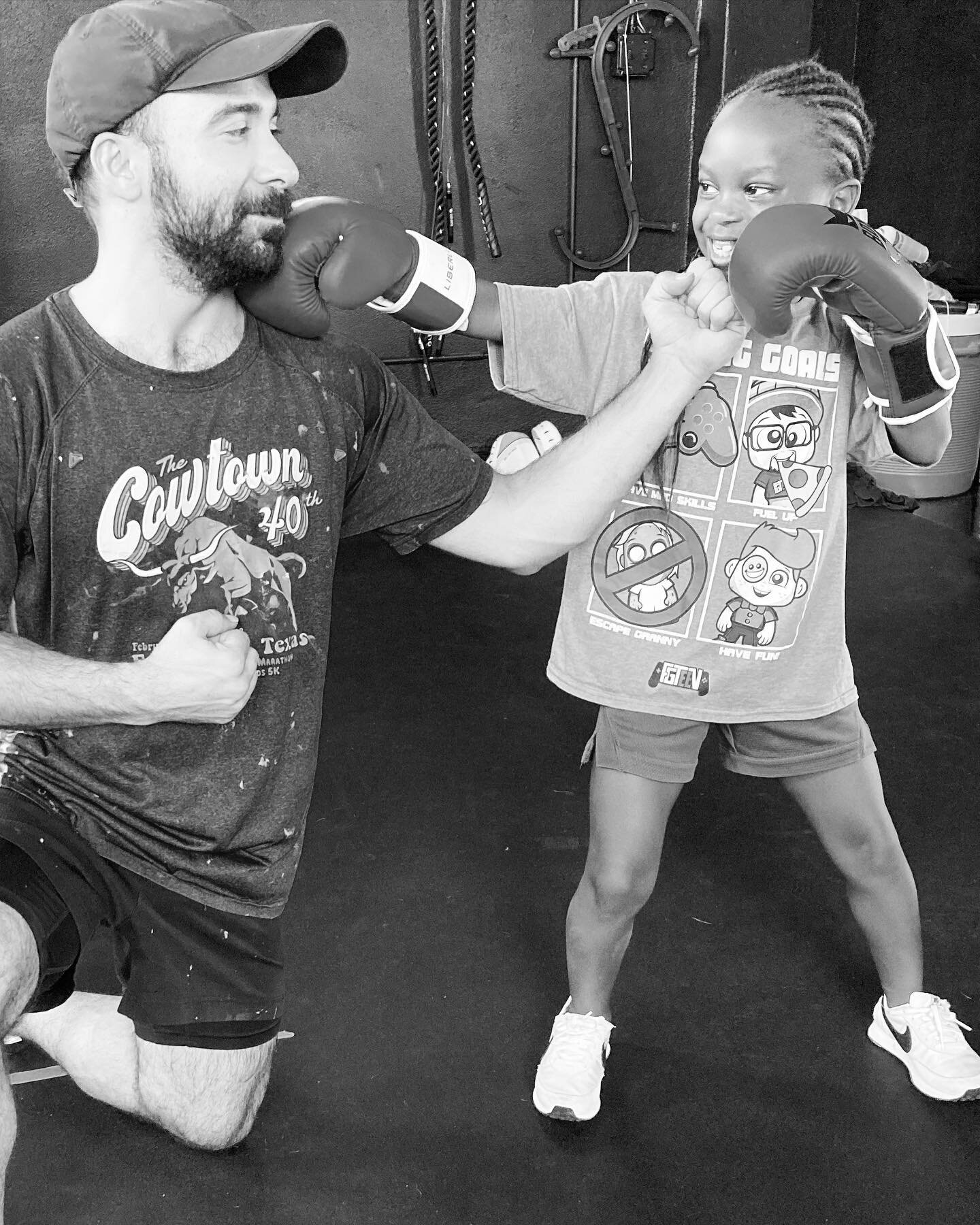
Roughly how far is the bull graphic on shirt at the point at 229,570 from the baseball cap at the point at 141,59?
423 mm

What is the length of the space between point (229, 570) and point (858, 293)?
0.75 metres

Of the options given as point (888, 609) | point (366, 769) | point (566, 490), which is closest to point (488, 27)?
point (888, 609)

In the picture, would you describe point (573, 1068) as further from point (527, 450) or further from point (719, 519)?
point (527, 450)

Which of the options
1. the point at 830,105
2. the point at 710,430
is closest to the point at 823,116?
the point at 830,105

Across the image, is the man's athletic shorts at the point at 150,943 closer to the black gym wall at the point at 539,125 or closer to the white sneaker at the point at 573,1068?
the white sneaker at the point at 573,1068

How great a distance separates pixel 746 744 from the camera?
4.90ft

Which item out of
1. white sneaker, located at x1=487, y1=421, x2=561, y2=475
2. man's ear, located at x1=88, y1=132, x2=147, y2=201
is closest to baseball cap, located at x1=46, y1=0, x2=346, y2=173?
man's ear, located at x1=88, y1=132, x2=147, y2=201

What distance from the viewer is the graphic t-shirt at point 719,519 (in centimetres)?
141

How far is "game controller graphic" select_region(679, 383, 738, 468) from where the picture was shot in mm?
1404

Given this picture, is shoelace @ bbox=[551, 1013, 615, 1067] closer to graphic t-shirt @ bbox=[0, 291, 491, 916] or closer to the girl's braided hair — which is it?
graphic t-shirt @ bbox=[0, 291, 491, 916]

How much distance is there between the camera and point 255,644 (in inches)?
53.1

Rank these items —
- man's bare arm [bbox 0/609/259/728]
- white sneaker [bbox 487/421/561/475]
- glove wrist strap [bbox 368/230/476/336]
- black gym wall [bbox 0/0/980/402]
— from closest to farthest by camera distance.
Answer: man's bare arm [bbox 0/609/259/728], glove wrist strap [bbox 368/230/476/336], white sneaker [bbox 487/421/561/475], black gym wall [bbox 0/0/980/402]

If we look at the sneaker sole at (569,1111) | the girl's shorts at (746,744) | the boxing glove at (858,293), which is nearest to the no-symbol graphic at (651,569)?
the girl's shorts at (746,744)

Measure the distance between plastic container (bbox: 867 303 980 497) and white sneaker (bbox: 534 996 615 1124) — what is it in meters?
3.19
